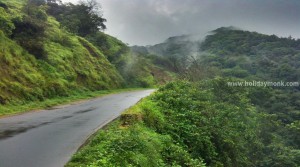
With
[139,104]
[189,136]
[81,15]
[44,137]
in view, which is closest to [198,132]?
[189,136]

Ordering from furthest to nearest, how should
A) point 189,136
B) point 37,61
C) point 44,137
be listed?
point 37,61, point 189,136, point 44,137

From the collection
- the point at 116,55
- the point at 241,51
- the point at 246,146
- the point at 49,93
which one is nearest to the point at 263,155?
the point at 246,146

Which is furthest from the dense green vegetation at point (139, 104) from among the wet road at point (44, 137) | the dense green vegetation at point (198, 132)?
the wet road at point (44, 137)

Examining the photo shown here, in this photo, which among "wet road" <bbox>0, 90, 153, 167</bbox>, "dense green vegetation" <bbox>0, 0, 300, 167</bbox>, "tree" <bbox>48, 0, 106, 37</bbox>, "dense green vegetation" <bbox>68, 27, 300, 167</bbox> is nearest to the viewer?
"wet road" <bbox>0, 90, 153, 167</bbox>

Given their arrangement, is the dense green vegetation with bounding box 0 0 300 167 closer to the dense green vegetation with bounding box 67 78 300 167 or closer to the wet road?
the dense green vegetation with bounding box 67 78 300 167

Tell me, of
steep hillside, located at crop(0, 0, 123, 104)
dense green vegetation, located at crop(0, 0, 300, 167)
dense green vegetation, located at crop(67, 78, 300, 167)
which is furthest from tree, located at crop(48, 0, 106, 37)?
dense green vegetation, located at crop(67, 78, 300, 167)

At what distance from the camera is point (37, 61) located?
30344mm

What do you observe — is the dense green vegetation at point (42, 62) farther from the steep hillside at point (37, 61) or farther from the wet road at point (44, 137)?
the wet road at point (44, 137)

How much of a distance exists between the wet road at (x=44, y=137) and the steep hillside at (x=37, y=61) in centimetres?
662

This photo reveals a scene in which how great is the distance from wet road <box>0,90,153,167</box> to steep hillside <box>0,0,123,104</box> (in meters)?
6.62

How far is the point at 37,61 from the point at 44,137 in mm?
19454

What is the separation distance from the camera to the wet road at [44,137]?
9.41 metres

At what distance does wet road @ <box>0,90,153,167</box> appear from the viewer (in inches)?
371

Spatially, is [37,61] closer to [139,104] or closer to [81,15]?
[139,104]
